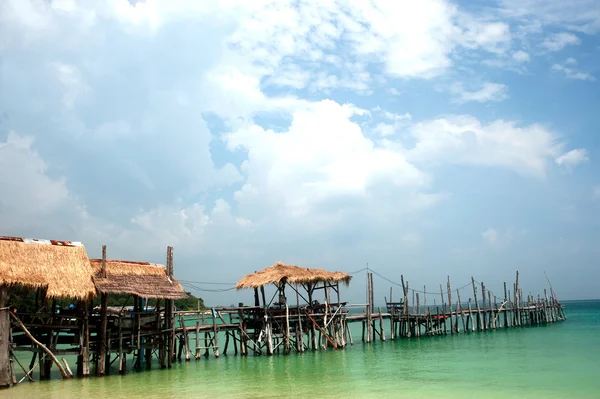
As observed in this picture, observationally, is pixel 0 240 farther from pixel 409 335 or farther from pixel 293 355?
pixel 409 335

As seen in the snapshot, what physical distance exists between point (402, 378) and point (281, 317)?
351 inches

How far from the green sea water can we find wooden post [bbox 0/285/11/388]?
1.90 feet

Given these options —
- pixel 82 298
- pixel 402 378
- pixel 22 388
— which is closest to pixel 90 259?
pixel 82 298

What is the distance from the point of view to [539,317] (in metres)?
47.6

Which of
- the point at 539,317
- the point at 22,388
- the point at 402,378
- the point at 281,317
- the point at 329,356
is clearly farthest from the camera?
the point at 539,317

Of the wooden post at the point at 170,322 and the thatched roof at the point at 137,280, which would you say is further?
the wooden post at the point at 170,322

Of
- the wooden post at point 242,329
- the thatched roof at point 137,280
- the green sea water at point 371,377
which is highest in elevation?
the thatched roof at point 137,280

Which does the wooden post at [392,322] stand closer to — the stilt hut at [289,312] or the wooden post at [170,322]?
the stilt hut at [289,312]

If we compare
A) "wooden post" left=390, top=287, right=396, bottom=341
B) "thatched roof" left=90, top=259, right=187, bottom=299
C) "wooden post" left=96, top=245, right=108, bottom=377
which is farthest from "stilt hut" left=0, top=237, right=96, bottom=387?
"wooden post" left=390, top=287, right=396, bottom=341

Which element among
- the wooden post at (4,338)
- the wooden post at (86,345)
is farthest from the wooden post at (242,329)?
the wooden post at (4,338)

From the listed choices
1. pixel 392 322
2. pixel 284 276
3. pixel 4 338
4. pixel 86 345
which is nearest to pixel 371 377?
pixel 284 276

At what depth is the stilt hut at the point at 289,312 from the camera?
25.8 meters

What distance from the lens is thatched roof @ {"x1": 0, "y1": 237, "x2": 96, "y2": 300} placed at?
55.6 ft

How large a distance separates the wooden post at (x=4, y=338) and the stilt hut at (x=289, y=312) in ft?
35.9
